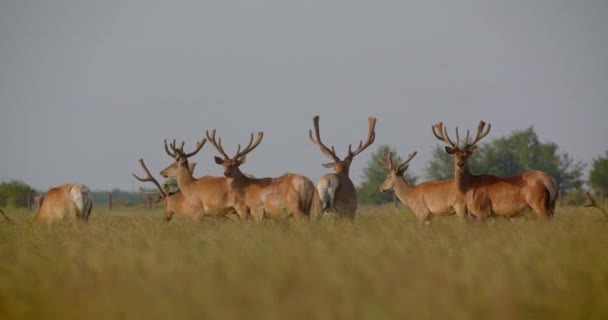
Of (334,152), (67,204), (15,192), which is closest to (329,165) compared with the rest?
(334,152)

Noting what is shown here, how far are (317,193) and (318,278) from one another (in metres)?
7.75

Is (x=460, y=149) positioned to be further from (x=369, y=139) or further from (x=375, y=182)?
(x=375, y=182)

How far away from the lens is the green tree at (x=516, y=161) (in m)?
51.2

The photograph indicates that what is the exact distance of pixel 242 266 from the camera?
7.06m

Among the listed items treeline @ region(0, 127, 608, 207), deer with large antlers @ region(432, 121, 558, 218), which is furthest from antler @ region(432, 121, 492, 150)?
treeline @ region(0, 127, 608, 207)

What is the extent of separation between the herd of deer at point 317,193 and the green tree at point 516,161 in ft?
108

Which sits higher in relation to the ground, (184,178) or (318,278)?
(184,178)

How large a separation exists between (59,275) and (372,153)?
4425 cm

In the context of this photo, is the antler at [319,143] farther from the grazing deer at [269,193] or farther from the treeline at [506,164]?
the treeline at [506,164]

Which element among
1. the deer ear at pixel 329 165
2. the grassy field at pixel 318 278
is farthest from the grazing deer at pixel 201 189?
the grassy field at pixel 318 278

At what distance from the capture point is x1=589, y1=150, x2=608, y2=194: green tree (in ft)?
148

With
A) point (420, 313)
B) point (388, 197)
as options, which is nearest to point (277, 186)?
point (420, 313)

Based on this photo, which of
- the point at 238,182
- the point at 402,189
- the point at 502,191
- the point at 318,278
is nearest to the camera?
the point at 318,278

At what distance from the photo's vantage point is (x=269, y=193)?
1462cm
